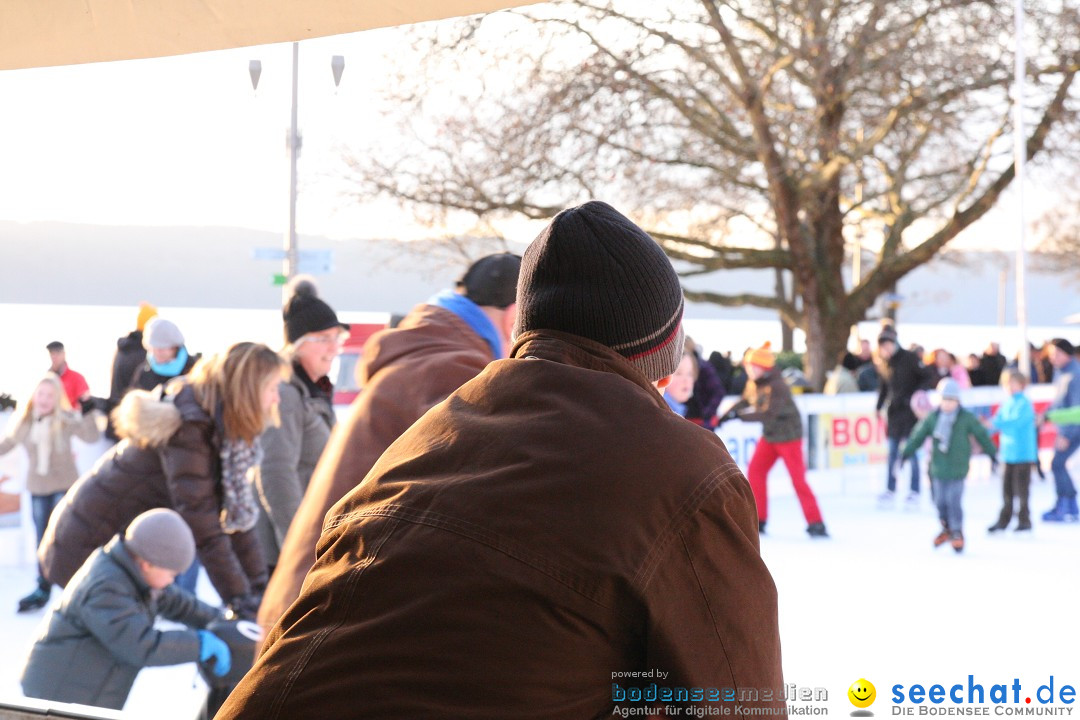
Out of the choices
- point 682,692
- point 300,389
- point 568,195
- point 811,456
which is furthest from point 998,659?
point 568,195

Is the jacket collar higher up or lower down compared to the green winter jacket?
higher up

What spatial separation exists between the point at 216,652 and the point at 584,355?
262cm

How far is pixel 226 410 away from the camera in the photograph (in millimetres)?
3594

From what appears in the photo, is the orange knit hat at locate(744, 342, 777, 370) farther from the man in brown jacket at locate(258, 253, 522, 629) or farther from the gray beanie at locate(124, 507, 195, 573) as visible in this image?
the man in brown jacket at locate(258, 253, 522, 629)

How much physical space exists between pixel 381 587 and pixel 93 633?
2.46 meters

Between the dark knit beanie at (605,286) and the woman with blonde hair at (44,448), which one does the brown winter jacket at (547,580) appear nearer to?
the dark knit beanie at (605,286)

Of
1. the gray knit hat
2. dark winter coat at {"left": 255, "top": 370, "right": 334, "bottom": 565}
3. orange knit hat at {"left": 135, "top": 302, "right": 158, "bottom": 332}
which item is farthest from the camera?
the gray knit hat

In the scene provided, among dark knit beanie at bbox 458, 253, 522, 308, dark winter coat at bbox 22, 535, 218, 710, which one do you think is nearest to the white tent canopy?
dark knit beanie at bbox 458, 253, 522, 308

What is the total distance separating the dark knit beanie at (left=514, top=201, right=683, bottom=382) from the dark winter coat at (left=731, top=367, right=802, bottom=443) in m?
8.06

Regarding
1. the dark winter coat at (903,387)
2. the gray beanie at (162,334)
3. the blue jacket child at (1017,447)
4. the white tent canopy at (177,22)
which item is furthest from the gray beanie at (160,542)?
the dark winter coat at (903,387)

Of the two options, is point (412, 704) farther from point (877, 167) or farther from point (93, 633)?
point (877, 167)

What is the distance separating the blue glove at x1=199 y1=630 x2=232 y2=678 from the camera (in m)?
3.43

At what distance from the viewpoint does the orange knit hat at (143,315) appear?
307 inches

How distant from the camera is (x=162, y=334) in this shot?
6.03 meters
